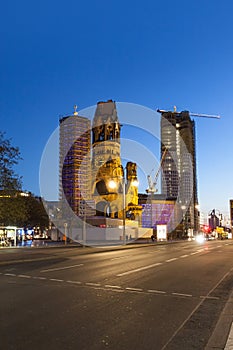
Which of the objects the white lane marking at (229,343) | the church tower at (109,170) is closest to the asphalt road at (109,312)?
the white lane marking at (229,343)

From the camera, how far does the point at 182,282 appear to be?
13898 millimetres

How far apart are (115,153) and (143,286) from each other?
81.7m

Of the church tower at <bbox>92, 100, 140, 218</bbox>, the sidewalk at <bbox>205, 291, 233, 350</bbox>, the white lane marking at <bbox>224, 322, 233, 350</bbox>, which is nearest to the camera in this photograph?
the white lane marking at <bbox>224, 322, 233, 350</bbox>

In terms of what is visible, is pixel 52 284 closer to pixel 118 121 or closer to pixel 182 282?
pixel 182 282

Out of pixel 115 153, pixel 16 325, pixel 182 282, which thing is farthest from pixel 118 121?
pixel 16 325

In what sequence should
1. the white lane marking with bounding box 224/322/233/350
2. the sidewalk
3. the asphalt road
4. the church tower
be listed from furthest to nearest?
the church tower → the asphalt road → the sidewalk → the white lane marking with bounding box 224/322/233/350

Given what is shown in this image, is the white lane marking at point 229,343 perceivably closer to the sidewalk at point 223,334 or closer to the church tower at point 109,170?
the sidewalk at point 223,334

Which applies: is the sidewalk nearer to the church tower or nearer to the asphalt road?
the asphalt road

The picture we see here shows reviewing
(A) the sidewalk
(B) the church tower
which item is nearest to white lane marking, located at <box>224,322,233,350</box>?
(A) the sidewalk

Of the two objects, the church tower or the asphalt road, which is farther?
the church tower

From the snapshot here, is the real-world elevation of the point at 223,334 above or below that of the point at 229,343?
below

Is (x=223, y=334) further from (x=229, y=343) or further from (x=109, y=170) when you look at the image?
(x=109, y=170)

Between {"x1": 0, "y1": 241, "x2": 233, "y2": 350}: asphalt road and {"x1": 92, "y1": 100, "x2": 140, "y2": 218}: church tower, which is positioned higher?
{"x1": 92, "y1": 100, "x2": 140, "y2": 218}: church tower

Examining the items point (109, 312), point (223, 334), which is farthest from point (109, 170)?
point (223, 334)
